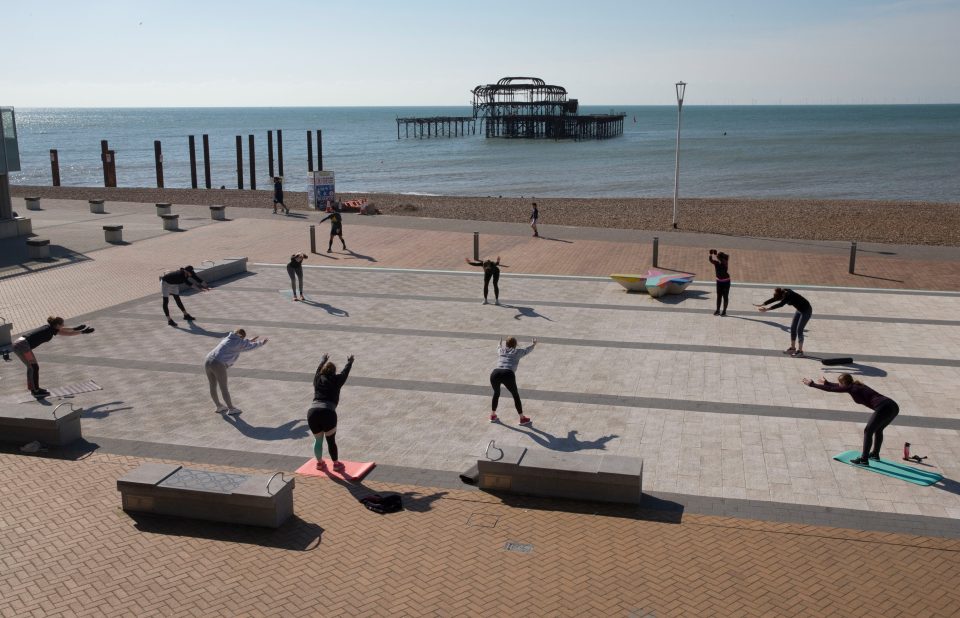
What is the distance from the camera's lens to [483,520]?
8836 millimetres

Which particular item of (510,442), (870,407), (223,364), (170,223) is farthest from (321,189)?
(870,407)

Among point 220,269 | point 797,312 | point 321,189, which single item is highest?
point 321,189

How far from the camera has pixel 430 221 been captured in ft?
105

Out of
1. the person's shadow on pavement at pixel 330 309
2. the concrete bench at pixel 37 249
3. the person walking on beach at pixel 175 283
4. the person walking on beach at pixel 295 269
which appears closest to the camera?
the person walking on beach at pixel 175 283

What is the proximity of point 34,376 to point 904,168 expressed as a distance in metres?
66.6

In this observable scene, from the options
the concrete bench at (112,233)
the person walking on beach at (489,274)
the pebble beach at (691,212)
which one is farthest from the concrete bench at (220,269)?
the pebble beach at (691,212)

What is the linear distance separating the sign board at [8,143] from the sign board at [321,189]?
11.2 meters

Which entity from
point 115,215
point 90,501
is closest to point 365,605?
point 90,501

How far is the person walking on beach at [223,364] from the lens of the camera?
1181 centimetres

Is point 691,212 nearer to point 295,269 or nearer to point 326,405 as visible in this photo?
point 295,269

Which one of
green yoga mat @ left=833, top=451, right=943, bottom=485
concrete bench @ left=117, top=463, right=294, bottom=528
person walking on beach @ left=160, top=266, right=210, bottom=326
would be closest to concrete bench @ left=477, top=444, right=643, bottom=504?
concrete bench @ left=117, top=463, right=294, bottom=528

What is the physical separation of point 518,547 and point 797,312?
29.3 feet

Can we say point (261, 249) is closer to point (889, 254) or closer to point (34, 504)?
point (34, 504)

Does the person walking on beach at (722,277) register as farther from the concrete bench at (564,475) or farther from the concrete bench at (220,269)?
the concrete bench at (220,269)
